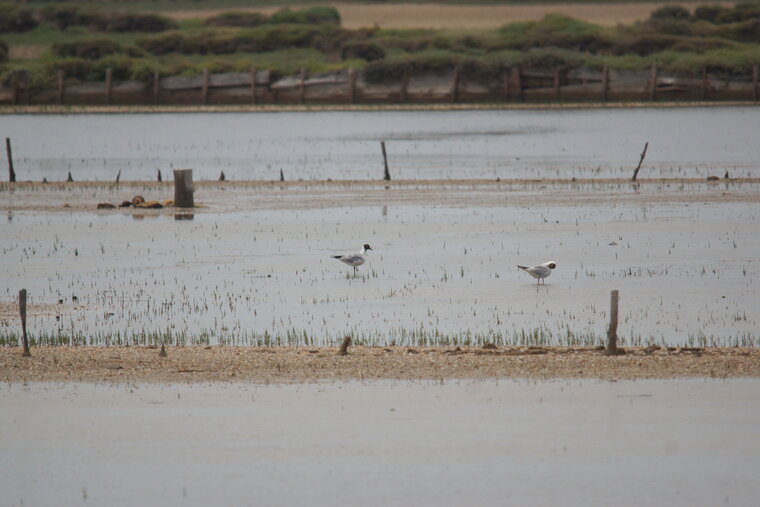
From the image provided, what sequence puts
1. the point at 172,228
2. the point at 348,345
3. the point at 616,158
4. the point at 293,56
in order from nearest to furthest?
the point at 348,345 < the point at 172,228 < the point at 616,158 < the point at 293,56

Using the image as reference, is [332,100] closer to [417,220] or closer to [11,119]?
[11,119]

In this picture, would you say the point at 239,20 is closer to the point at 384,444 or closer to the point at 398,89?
the point at 398,89

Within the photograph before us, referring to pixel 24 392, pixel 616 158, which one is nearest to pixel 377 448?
pixel 24 392

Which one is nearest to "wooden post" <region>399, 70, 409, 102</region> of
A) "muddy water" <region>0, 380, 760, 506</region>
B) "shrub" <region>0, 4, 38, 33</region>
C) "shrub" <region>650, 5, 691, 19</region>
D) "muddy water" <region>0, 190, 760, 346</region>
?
"shrub" <region>650, 5, 691, 19</region>

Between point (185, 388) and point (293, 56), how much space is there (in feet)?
258

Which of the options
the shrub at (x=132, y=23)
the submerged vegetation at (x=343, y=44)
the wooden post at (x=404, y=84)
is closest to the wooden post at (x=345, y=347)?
the submerged vegetation at (x=343, y=44)

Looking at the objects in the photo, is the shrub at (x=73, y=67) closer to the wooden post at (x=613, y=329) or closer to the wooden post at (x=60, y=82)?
the wooden post at (x=60, y=82)

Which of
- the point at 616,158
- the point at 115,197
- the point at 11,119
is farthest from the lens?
the point at 11,119

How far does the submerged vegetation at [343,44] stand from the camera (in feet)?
257

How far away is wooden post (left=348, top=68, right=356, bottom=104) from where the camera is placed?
7686 cm

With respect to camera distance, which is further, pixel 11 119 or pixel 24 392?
pixel 11 119

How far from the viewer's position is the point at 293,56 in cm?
9106

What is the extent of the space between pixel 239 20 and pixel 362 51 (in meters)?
24.0

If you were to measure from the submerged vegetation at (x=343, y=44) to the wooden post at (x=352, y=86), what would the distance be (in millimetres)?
1318
